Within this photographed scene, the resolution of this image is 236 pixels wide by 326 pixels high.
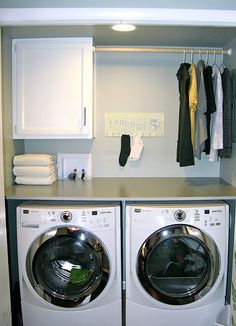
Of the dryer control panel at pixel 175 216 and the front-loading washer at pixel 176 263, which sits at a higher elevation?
the dryer control panel at pixel 175 216

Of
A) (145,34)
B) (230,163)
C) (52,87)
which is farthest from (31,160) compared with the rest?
(230,163)

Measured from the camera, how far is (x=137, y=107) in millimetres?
2596

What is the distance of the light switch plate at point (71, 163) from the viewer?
262 centimetres

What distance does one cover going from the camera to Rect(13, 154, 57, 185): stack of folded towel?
89.8 inches

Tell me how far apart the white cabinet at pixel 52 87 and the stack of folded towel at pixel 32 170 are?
7.1 inches

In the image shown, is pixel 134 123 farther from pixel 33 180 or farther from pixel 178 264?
pixel 178 264

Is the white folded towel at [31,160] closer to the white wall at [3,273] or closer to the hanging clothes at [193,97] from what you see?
the white wall at [3,273]

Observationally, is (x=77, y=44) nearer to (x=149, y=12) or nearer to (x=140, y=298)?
(x=149, y=12)

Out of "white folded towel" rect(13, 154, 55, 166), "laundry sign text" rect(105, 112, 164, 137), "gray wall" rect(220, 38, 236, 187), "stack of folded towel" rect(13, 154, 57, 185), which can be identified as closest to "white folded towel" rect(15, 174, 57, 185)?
"stack of folded towel" rect(13, 154, 57, 185)

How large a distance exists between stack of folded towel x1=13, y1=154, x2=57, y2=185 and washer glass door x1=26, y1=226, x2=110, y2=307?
53cm

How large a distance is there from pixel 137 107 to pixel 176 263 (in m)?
1.34

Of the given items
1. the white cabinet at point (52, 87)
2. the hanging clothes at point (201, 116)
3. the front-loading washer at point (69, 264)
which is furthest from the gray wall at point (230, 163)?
the white cabinet at point (52, 87)

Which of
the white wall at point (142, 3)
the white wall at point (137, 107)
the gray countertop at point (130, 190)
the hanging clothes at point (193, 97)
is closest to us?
the white wall at point (142, 3)

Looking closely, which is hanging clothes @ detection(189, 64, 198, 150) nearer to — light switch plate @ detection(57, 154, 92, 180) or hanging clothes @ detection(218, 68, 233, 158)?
hanging clothes @ detection(218, 68, 233, 158)
